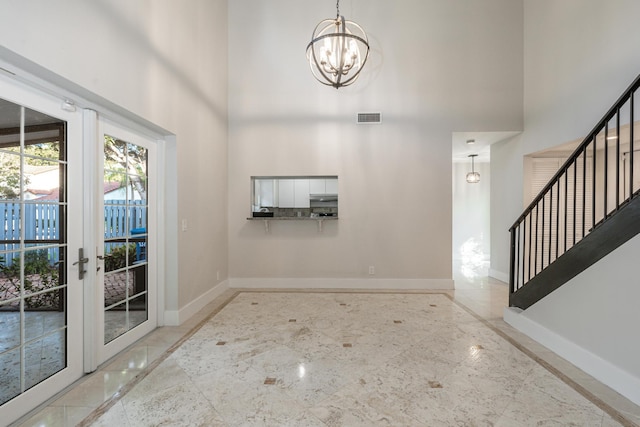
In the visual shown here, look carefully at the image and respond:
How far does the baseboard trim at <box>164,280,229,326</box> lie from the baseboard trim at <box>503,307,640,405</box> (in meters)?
3.99

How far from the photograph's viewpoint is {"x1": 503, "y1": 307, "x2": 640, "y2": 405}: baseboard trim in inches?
85.9

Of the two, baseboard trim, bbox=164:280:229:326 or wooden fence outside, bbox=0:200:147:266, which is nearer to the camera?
wooden fence outside, bbox=0:200:147:266

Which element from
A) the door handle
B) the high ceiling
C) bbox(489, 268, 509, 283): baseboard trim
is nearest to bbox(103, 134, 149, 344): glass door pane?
the door handle

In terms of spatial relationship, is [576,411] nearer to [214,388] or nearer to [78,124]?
[214,388]

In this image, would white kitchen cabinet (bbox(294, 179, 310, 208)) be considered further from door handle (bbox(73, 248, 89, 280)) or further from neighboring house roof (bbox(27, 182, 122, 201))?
neighboring house roof (bbox(27, 182, 122, 201))

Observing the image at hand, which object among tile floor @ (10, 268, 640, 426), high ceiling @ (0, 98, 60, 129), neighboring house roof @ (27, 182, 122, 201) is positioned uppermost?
high ceiling @ (0, 98, 60, 129)

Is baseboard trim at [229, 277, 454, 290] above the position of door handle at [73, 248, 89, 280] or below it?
below

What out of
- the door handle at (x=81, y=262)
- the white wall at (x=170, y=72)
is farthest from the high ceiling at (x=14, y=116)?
the door handle at (x=81, y=262)

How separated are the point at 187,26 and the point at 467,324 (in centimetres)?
515

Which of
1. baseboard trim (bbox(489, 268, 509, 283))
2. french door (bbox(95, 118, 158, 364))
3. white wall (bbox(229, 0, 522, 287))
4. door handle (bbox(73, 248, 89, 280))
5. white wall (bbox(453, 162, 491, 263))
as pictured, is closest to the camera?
door handle (bbox(73, 248, 89, 280))

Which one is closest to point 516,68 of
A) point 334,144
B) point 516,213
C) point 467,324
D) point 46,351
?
point 516,213

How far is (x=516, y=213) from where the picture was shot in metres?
5.40

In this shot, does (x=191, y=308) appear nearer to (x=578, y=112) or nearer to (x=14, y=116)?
(x=14, y=116)

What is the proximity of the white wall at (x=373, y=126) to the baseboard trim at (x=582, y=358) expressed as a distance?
1889mm
